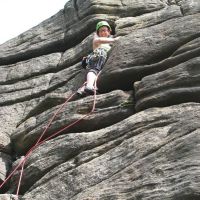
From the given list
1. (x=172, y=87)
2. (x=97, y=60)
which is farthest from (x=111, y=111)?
(x=97, y=60)

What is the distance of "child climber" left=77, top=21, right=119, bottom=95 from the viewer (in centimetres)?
1665

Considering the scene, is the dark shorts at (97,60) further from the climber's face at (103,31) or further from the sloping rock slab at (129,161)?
the sloping rock slab at (129,161)

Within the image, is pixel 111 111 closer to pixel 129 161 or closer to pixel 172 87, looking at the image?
pixel 172 87

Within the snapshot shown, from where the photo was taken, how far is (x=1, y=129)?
57.9ft

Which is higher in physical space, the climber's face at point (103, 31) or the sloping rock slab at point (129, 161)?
the climber's face at point (103, 31)

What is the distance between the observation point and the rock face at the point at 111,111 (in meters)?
11.7

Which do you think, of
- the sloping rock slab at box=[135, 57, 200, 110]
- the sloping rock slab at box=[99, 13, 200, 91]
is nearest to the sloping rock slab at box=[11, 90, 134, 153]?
the sloping rock slab at box=[135, 57, 200, 110]

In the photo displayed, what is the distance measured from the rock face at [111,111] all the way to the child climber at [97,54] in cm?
37

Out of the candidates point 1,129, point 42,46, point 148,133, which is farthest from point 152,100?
point 42,46

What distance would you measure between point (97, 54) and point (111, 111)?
331 centimetres

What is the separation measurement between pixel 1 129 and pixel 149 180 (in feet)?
24.7

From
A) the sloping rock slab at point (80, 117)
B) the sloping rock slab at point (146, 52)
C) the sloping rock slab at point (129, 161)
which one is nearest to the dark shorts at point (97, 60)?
the sloping rock slab at point (146, 52)

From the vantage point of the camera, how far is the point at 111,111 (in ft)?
48.7

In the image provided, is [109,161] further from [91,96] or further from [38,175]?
[91,96]
